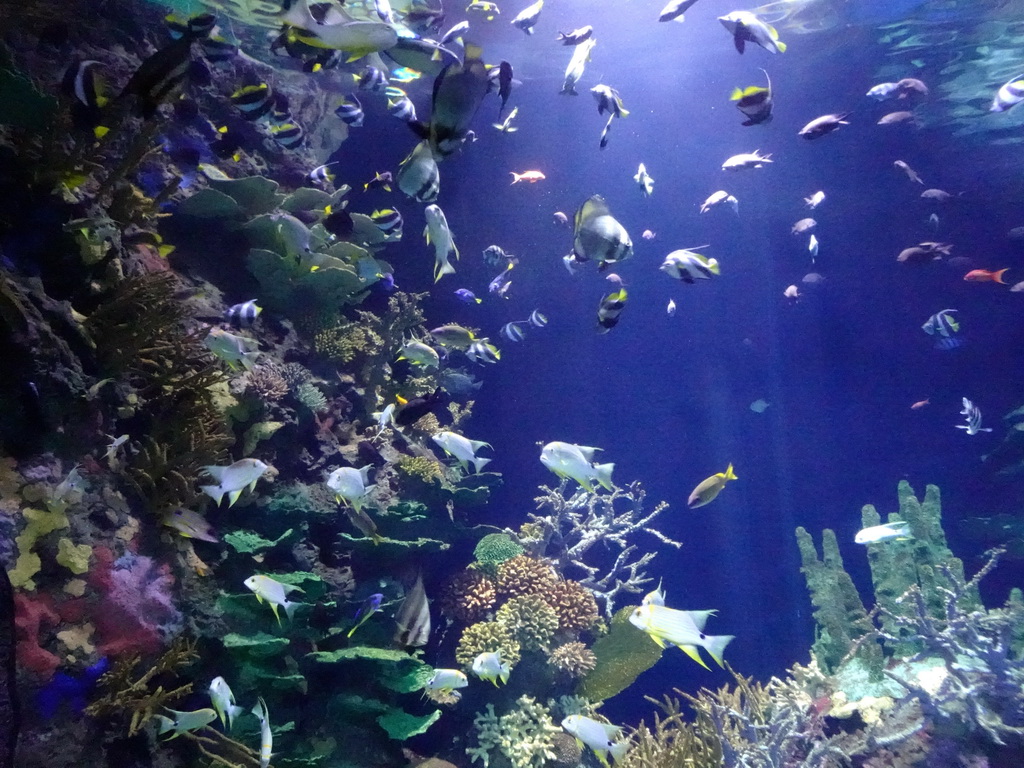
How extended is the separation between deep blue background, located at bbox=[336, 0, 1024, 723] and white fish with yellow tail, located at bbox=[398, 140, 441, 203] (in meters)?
10.3

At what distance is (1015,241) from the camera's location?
602 inches

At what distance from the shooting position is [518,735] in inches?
247

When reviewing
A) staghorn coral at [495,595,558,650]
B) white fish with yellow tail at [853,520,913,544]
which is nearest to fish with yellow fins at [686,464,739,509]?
white fish with yellow tail at [853,520,913,544]

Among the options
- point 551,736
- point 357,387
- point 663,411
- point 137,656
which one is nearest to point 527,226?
point 663,411

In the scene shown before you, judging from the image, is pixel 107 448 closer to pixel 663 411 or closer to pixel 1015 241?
pixel 663 411

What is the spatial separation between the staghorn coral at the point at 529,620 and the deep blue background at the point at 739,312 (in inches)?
294

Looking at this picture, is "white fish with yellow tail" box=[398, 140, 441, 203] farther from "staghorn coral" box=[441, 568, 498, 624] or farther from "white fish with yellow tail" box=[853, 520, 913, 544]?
"white fish with yellow tail" box=[853, 520, 913, 544]

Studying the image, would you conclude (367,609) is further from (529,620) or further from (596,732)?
(529,620)

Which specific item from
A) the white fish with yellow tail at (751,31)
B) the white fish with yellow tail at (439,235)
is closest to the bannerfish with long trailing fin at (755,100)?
the white fish with yellow tail at (751,31)

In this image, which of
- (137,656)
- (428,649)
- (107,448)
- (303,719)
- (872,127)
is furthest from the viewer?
(872,127)

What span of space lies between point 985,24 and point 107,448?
16.3 meters

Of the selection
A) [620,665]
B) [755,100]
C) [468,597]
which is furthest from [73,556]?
[755,100]

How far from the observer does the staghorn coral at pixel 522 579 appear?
7324mm

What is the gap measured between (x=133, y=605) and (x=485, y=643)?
156 inches
